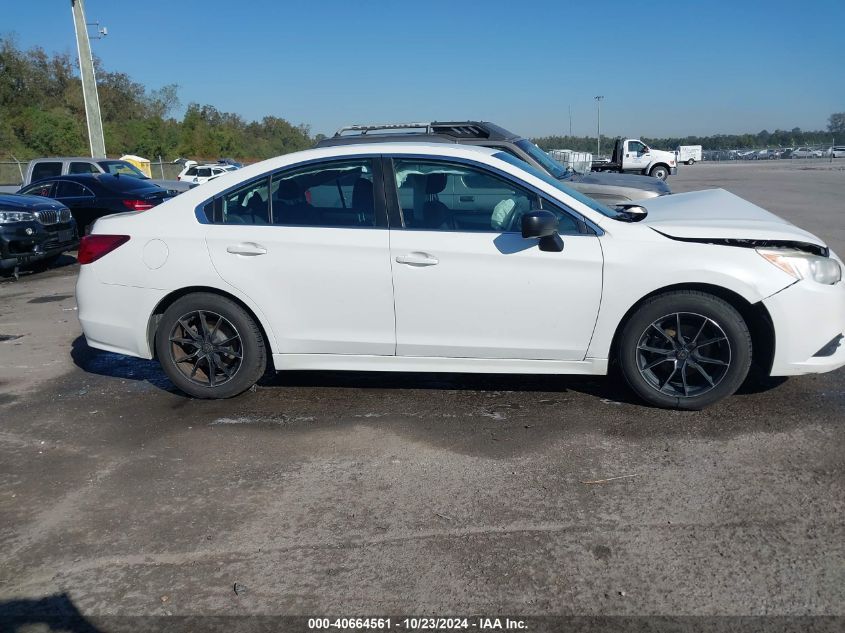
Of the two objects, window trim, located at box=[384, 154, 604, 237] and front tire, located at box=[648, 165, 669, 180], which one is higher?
front tire, located at box=[648, 165, 669, 180]

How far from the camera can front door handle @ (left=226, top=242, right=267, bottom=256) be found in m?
4.68

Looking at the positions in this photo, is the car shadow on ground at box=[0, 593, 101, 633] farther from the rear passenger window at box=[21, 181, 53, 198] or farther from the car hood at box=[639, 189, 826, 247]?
the rear passenger window at box=[21, 181, 53, 198]

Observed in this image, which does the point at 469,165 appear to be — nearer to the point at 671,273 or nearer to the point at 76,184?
the point at 671,273

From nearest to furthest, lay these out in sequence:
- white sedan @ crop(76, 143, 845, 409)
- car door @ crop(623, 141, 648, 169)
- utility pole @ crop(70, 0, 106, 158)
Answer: white sedan @ crop(76, 143, 845, 409) → utility pole @ crop(70, 0, 106, 158) → car door @ crop(623, 141, 648, 169)

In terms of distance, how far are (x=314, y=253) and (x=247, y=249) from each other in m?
0.47

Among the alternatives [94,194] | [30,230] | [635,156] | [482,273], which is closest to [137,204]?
[94,194]

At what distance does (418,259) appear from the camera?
14.7 feet

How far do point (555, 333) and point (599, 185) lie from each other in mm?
5037

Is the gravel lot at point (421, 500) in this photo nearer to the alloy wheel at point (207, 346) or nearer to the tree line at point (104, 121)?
the alloy wheel at point (207, 346)

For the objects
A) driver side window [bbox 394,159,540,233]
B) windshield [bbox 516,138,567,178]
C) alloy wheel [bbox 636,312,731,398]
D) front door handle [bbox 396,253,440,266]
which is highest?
windshield [bbox 516,138,567,178]

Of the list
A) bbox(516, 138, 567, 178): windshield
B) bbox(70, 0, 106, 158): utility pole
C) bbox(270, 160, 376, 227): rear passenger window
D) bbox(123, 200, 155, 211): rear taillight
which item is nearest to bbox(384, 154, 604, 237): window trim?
bbox(270, 160, 376, 227): rear passenger window

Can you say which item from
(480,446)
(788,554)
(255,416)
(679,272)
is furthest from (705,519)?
(255,416)

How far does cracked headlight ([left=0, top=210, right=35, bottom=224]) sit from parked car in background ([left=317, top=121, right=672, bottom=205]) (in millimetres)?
4516

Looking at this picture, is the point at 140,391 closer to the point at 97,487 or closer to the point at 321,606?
the point at 97,487
